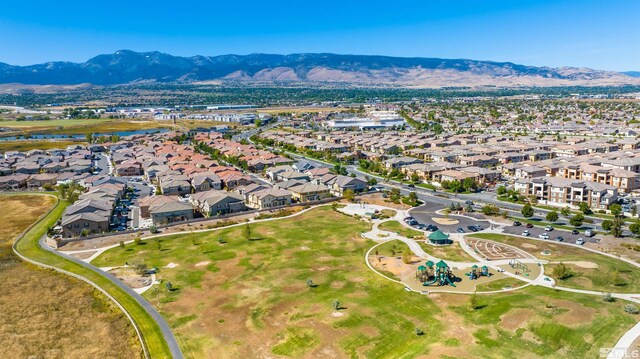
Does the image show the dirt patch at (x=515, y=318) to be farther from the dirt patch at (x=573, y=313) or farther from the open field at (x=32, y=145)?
the open field at (x=32, y=145)

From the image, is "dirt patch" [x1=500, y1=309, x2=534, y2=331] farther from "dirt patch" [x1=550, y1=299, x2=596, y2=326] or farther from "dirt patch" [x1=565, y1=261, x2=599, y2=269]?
"dirt patch" [x1=565, y1=261, x2=599, y2=269]

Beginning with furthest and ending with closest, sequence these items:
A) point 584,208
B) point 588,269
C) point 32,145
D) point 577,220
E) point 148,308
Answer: point 32,145 < point 584,208 < point 577,220 < point 588,269 < point 148,308

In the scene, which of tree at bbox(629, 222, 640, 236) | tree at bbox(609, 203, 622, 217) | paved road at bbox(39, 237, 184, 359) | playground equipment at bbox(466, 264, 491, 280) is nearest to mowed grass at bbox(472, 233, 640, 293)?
playground equipment at bbox(466, 264, 491, 280)

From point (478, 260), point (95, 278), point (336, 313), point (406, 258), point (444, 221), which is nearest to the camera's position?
point (336, 313)

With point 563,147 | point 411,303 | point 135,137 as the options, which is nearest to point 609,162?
point 563,147

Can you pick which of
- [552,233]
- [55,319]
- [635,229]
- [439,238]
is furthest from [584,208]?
[55,319]

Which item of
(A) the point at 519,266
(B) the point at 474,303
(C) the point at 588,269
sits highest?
(B) the point at 474,303

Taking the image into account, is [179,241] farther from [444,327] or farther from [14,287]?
[444,327]

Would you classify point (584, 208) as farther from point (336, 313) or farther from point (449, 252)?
point (336, 313)
